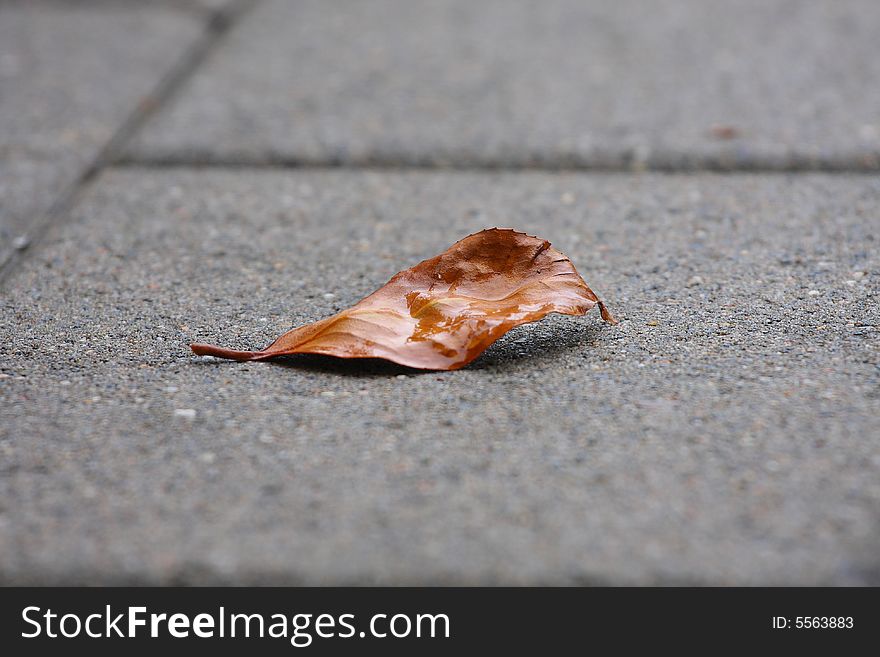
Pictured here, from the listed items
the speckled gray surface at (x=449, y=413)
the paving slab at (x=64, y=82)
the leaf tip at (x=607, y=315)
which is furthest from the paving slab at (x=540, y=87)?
the leaf tip at (x=607, y=315)

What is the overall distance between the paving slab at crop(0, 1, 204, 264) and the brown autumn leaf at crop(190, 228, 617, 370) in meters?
0.67

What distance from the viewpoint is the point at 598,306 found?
136 cm

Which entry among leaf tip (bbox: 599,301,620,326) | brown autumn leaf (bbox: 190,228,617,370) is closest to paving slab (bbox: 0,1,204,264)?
brown autumn leaf (bbox: 190,228,617,370)

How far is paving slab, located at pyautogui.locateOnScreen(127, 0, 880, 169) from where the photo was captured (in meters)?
1.94

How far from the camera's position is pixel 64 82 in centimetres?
228

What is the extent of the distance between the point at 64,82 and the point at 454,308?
1.48m

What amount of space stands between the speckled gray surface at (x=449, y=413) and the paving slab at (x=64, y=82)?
8.1 inches

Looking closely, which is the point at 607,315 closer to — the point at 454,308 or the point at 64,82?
the point at 454,308

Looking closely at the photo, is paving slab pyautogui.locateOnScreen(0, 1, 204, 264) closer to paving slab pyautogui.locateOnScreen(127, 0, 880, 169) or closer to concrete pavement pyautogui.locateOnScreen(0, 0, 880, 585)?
concrete pavement pyautogui.locateOnScreen(0, 0, 880, 585)

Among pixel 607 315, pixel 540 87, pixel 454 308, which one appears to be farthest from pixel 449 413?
pixel 540 87

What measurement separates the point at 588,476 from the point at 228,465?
0.38 meters

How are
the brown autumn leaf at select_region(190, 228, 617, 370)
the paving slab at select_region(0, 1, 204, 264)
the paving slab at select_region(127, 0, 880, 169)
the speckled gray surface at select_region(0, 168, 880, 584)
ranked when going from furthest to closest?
the paving slab at select_region(127, 0, 880, 169) < the paving slab at select_region(0, 1, 204, 264) < the brown autumn leaf at select_region(190, 228, 617, 370) < the speckled gray surface at select_region(0, 168, 880, 584)

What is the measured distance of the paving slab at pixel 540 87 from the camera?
76.3 inches
